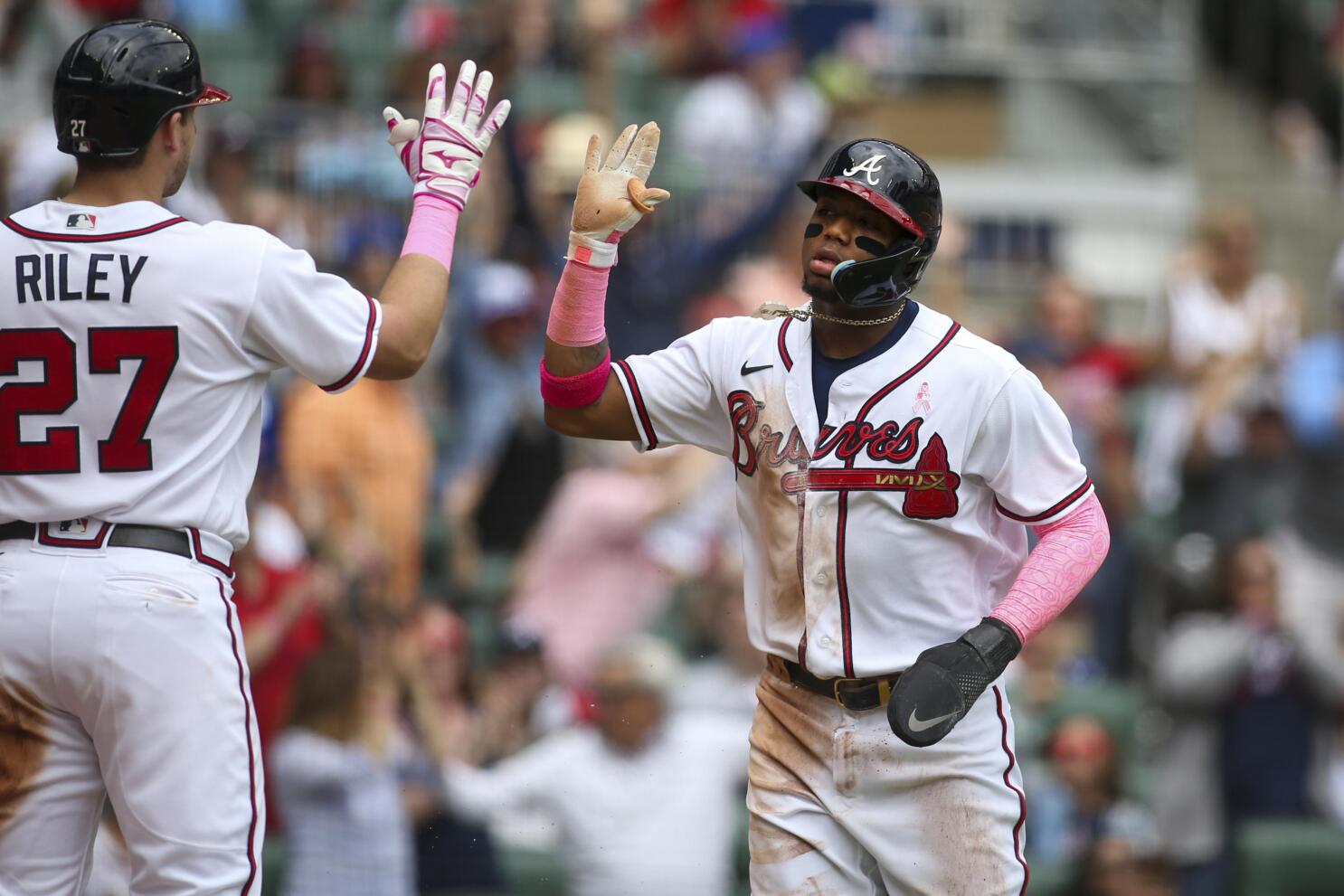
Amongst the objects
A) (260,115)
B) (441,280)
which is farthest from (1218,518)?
(441,280)

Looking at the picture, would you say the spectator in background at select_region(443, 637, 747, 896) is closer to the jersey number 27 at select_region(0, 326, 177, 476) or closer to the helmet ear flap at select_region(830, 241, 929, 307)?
the helmet ear flap at select_region(830, 241, 929, 307)

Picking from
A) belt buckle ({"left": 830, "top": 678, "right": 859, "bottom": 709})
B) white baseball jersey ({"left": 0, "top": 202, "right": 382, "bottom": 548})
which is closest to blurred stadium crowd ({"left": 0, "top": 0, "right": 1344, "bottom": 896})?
white baseball jersey ({"left": 0, "top": 202, "right": 382, "bottom": 548})

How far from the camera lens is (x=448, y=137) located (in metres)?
4.55

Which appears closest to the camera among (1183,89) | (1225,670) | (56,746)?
(56,746)

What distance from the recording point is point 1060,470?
4.40 meters

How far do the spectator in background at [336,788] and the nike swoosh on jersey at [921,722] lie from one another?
296 centimetres

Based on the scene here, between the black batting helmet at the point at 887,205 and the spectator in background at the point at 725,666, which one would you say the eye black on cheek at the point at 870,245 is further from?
the spectator in background at the point at 725,666

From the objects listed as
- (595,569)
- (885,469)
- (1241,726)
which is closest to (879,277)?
(885,469)

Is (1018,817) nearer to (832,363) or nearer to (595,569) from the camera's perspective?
(832,363)

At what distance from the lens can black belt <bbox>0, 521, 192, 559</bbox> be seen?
4.01 metres

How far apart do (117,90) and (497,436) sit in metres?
5.39

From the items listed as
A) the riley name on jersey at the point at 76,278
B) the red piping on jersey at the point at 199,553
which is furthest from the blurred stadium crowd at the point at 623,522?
the riley name on jersey at the point at 76,278

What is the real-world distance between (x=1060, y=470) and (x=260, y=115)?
6.97 m

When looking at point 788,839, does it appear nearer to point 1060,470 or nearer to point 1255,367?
point 1060,470
